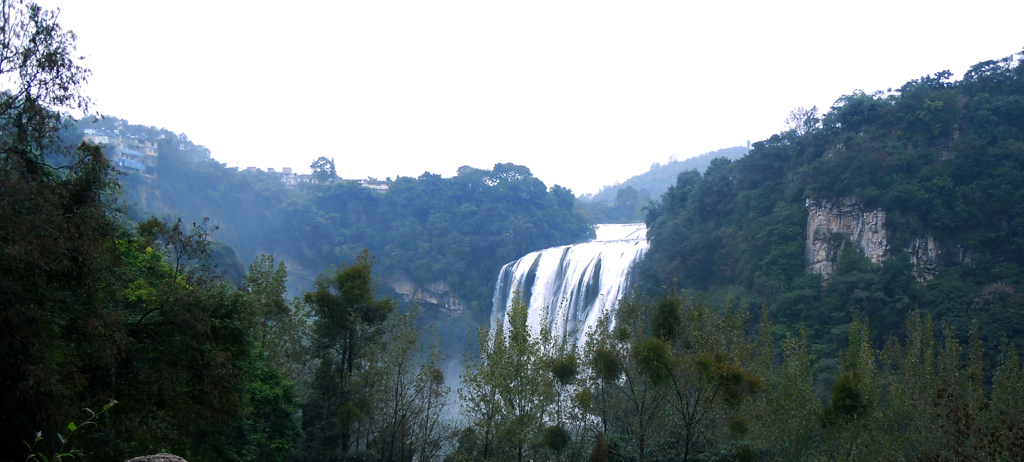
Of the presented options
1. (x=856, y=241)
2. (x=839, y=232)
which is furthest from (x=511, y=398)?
(x=839, y=232)

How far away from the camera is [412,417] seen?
16.0 metres

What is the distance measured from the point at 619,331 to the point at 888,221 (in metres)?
17.0

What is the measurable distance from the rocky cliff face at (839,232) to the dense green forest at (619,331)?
19 centimetres

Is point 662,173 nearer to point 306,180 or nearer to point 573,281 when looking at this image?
point 306,180

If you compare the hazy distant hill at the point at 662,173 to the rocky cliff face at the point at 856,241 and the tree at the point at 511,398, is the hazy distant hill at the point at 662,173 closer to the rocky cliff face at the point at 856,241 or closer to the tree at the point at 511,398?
the rocky cliff face at the point at 856,241

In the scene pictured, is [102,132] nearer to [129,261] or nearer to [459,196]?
[459,196]

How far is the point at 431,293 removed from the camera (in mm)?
52250

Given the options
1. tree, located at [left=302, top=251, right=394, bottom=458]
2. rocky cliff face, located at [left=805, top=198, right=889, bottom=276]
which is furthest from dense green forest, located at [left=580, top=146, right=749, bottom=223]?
tree, located at [left=302, top=251, right=394, bottom=458]

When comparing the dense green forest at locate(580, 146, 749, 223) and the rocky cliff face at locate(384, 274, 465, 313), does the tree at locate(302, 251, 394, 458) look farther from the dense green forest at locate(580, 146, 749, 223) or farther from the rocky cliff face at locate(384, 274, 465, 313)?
the dense green forest at locate(580, 146, 749, 223)

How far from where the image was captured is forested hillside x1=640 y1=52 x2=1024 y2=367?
874 inches

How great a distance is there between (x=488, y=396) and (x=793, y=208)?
21833mm

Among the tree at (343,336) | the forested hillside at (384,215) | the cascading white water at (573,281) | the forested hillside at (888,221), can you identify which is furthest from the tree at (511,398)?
the forested hillside at (384,215)

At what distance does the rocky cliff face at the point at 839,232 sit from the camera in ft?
83.3

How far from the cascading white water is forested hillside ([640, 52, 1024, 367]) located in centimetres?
240
